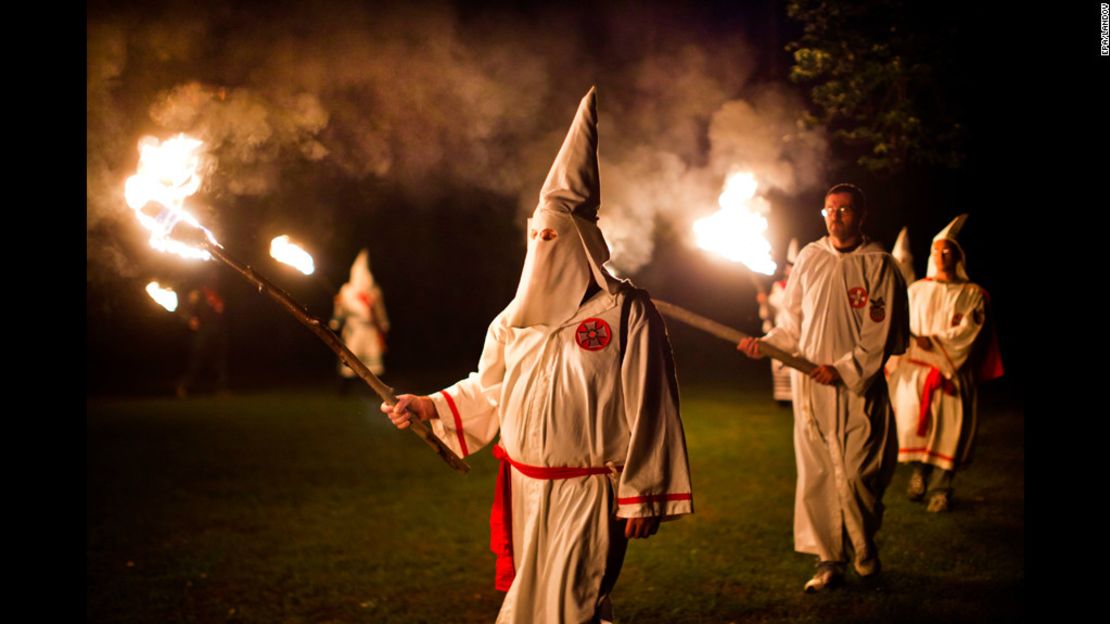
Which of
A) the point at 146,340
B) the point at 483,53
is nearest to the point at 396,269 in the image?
the point at 146,340

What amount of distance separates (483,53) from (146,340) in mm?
17369

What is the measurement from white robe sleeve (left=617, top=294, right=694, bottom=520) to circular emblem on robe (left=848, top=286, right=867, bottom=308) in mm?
2637

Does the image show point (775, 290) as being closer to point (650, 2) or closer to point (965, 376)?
point (650, 2)

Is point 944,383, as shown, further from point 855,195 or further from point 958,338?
point 855,195

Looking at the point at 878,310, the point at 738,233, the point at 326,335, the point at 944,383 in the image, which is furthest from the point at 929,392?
the point at 326,335

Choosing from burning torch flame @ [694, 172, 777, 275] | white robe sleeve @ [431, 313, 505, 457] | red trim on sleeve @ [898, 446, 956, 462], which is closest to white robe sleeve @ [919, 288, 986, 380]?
red trim on sleeve @ [898, 446, 956, 462]

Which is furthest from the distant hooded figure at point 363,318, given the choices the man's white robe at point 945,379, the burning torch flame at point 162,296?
the burning torch flame at point 162,296

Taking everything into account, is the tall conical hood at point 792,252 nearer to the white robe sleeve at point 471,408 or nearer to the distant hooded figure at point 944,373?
the distant hooded figure at point 944,373

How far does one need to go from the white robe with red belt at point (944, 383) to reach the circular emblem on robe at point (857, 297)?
2907 mm

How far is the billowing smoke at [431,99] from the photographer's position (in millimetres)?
7820

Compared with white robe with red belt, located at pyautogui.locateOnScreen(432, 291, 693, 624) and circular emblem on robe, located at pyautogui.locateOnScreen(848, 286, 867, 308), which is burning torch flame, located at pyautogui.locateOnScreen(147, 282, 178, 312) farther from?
circular emblem on robe, located at pyautogui.locateOnScreen(848, 286, 867, 308)

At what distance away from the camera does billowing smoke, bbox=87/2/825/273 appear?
7820 millimetres

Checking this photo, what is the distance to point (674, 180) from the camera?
12.8 metres

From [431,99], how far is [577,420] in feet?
23.4
